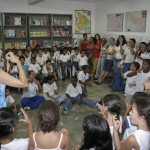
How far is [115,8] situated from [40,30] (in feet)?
8.49

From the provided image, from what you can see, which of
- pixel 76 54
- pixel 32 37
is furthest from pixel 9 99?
pixel 32 37

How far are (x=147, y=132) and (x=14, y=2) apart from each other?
6657 mm

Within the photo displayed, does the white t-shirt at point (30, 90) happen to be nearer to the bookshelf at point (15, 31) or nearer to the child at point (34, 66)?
the child at point (34, 66)

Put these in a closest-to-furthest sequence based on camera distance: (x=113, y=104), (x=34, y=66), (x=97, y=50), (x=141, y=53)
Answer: (x=113, y=104) → (x=141, y=53) → (x=34, y=66) → (x=97, y=50)

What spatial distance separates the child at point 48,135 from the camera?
1.56 m

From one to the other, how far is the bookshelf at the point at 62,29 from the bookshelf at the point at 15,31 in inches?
38.7

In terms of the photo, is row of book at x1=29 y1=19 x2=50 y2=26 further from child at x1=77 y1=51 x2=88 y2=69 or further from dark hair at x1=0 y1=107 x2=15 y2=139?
dark hair at x1=0 y1=107 x2=15 y2=139

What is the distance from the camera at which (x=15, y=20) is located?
7.06m

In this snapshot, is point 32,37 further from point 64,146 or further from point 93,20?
point 64,146

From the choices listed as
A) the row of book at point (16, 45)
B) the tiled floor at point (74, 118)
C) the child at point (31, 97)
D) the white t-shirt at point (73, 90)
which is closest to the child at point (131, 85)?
the tiled floor at point (74, 118)

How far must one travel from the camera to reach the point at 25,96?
14.1 ft

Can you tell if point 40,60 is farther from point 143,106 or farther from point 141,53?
point 143,106

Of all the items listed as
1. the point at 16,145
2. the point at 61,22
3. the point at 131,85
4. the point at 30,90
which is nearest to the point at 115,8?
the point at 61,22

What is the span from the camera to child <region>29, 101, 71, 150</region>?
1.56 m
